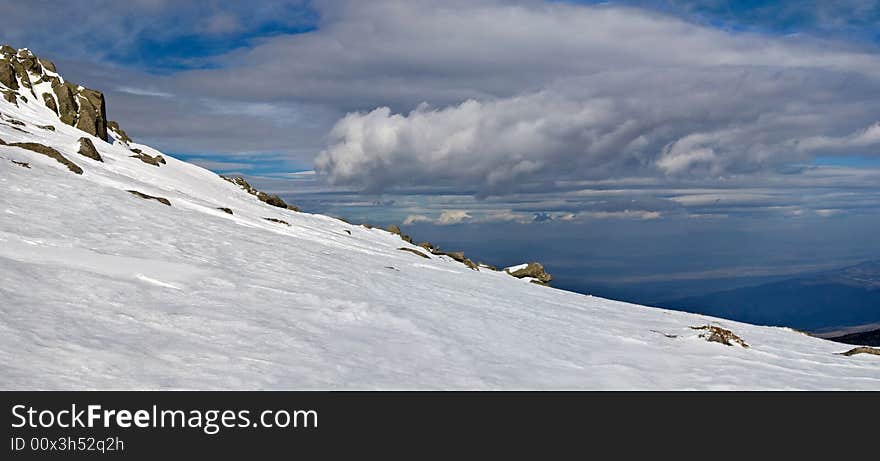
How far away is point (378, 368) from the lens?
11.7m

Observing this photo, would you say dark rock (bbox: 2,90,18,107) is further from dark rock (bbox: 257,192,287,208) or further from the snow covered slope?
the snow covered slope

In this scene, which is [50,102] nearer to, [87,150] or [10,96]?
[10,96]

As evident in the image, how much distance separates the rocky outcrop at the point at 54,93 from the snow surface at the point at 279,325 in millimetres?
40965

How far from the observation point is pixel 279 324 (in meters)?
13.9

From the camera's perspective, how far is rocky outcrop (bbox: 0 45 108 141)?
62.7 metres

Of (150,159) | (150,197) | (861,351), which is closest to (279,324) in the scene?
(861,351)

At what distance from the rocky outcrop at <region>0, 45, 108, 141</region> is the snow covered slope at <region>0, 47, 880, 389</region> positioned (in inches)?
1618

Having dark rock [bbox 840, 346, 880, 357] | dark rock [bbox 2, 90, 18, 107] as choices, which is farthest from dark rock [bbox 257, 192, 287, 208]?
dark rock [bbox 840, 346, 880, 357]

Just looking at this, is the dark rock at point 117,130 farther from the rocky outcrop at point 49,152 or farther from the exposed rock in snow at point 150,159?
the rocky outcrop at point 49,152

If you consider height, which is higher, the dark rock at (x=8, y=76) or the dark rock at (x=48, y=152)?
the dark rock at (x=8, y=76)

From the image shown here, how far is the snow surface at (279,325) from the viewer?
33.8 ft

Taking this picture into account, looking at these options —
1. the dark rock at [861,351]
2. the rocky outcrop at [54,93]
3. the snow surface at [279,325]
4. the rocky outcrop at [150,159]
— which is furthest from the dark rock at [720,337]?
the rocky outcrop at [54,93]

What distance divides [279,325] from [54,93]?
7049 centimetres
